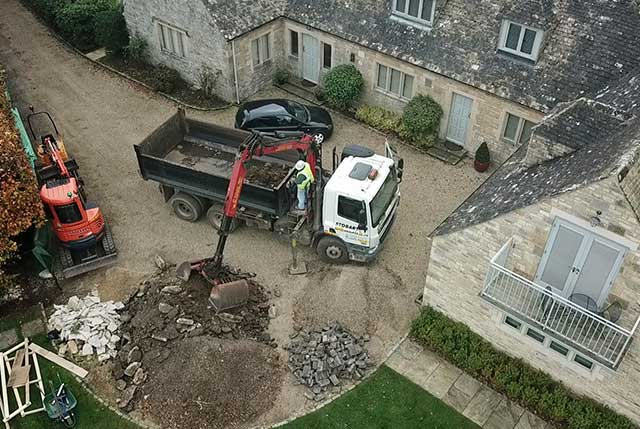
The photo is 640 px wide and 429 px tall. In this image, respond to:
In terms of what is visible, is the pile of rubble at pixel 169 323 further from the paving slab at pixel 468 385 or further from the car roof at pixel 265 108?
the car roof at pixel 265 108

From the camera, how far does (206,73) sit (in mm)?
28922

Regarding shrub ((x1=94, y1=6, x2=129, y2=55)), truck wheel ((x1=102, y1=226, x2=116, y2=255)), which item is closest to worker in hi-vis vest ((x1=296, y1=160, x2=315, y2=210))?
truck wheel ((x1=102, y1=226, x2=116, y2=255))

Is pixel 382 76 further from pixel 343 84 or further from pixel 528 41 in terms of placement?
pixel 528 41

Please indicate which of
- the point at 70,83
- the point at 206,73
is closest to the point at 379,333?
the point at 206,73

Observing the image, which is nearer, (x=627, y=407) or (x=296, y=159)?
(x=627, y=407)

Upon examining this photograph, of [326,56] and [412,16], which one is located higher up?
[412,16]

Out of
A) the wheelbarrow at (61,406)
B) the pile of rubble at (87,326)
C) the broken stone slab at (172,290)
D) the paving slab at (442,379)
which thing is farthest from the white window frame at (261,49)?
the wheelbarrow at (61,406)

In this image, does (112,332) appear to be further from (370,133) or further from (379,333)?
(370,133)

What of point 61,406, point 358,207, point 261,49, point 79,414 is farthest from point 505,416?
point 261,49

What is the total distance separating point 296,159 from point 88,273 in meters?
8.02

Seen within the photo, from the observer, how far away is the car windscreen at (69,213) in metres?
20.5

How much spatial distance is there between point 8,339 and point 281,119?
42.2 feet

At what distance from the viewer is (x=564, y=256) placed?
15.5 m

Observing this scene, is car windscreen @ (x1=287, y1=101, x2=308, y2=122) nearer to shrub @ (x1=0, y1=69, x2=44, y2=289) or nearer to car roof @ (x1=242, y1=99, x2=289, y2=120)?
car roof @ (x1=242, y1=99, x2=289, y2=120)
